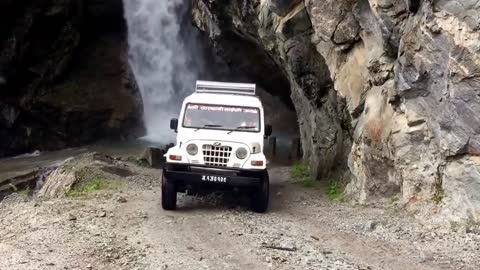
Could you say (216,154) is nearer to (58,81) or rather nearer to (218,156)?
(218,156)

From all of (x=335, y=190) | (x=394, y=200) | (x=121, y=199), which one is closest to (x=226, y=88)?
(x=121, y=199)

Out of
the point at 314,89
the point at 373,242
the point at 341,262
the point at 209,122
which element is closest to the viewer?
the point at 341,262

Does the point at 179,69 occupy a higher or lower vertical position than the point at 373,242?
higher

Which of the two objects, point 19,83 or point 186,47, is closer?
point 19,83

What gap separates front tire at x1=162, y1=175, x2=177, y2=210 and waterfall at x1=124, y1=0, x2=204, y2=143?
26.1 m

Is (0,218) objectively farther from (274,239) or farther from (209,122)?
(274,239)

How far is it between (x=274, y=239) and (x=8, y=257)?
15.7 feet

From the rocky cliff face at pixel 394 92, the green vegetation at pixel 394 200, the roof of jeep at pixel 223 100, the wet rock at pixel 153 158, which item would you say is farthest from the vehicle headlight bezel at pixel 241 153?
the wet rock at pixel 153 158

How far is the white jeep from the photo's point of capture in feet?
41.7

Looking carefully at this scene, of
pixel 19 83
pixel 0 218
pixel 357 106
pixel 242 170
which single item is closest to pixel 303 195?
pixel 357 106

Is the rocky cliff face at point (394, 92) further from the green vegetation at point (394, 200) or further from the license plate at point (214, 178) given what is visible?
the license plate at point (214, 178)

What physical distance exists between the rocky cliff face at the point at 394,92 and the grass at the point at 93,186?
7372 millimetres

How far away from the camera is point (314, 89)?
64.3 ft

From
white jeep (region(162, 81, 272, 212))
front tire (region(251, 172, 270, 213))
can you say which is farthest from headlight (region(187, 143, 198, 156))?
front tire (region(251, 172, 270, 213))
